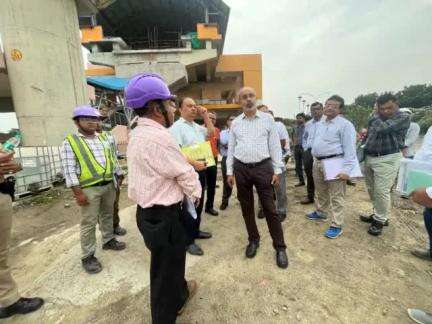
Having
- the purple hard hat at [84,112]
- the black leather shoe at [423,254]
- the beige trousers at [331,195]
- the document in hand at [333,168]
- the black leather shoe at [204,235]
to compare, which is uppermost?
the purple hard hat at [84,112]

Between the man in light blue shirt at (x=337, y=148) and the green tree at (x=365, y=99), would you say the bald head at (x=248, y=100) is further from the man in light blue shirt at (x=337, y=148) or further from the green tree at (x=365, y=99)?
the green tree at (x=365, y=99)

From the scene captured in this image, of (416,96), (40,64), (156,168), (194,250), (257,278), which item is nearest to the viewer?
(156,168)

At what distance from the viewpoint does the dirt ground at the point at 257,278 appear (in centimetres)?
215

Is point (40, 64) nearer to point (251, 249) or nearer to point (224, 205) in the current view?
point (224, 205)

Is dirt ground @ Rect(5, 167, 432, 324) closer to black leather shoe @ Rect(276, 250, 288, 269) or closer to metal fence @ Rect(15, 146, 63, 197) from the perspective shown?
black leather shoe @ Rect(276, 250, 288, 269)

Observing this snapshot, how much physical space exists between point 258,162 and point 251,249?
3.49 feet

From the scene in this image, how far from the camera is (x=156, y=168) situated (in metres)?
1.62

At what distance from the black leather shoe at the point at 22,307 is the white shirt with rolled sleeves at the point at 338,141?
368 cm

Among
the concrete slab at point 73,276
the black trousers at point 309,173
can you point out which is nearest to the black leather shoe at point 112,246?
the concrete slab at point 73,276

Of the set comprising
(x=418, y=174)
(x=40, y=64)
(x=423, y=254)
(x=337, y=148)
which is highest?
(x=40, y=64)

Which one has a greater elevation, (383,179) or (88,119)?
(88,119)

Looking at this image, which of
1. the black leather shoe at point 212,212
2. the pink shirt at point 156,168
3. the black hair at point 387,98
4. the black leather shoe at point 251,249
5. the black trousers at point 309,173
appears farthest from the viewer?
the black trousers at point 309,173

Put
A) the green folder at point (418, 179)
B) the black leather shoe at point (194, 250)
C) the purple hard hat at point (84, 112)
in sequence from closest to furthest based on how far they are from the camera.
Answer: the green folder at point (418, 179) < the purple hard hat at point (84, 112) < the black leather shoe at point (194, 250)

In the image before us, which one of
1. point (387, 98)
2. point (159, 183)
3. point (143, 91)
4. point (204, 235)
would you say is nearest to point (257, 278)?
point (204, 235)
